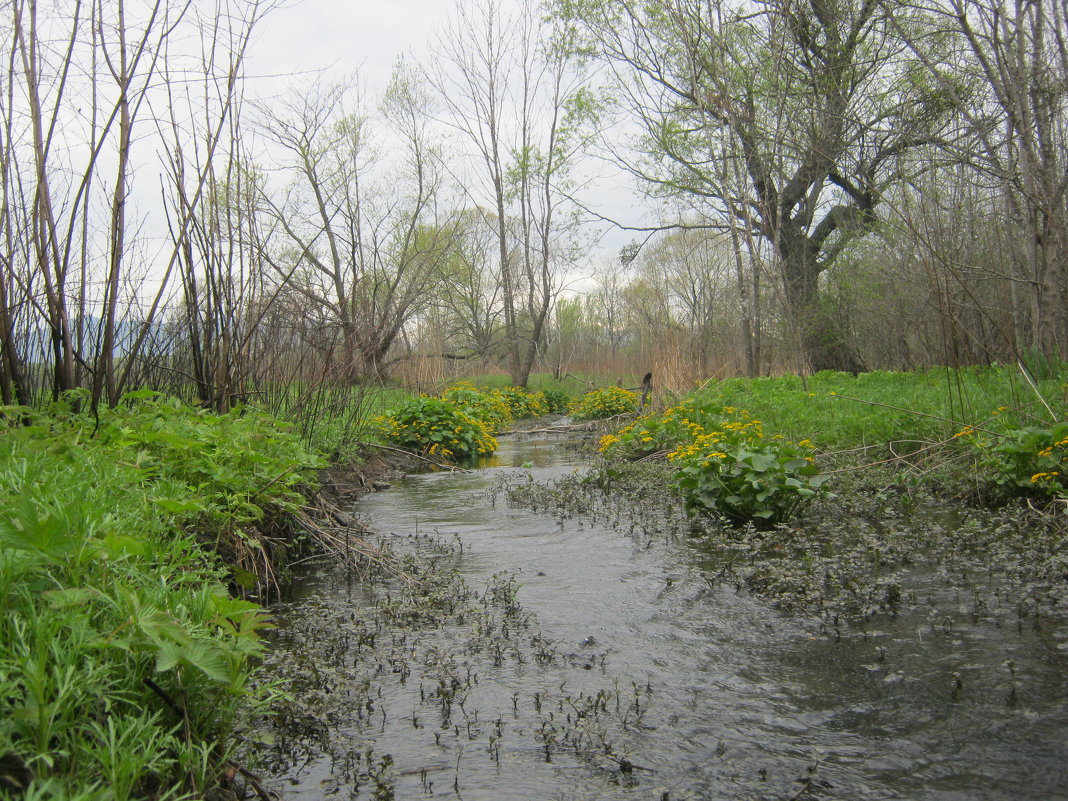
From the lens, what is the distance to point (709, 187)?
1833cm

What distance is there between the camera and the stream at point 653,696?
219 cm

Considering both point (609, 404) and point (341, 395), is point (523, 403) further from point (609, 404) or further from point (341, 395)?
point (341, 395)

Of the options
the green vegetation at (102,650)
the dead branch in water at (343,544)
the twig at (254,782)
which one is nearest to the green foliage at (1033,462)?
the dead branch in water at (343,544)

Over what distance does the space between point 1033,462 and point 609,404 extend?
1016 centimetres

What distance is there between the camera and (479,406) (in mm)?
13891

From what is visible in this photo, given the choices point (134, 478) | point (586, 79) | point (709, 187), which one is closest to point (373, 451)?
point (134, 478)

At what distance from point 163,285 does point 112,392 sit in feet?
2.42

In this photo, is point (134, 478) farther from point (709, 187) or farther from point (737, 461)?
point (709, 187)

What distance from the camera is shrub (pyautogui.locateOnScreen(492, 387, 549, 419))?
62.3 feet

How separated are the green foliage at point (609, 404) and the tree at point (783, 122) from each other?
361 cm

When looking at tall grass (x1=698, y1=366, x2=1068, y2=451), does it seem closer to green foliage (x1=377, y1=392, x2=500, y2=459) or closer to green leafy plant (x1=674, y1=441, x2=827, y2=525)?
green leafy plant (x1=674, y1=441, x2=827, y2=525)

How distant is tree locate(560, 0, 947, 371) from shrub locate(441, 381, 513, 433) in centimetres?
560

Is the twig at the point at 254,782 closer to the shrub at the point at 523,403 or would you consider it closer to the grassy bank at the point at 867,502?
the grassy bank at the point at 867,502

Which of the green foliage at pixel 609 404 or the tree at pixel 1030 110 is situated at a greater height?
the tree at pixel 1030 110
